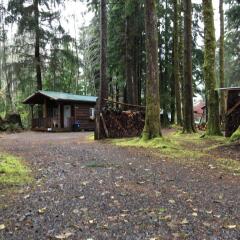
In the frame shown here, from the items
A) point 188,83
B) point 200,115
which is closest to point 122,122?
point 188,83

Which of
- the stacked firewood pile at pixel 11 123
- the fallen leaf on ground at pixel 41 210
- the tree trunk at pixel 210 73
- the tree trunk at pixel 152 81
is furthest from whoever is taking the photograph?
the stacked firewood pile at pixel 11 123

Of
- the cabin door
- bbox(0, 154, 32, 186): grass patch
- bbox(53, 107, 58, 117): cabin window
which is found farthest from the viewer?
bbox(53, 107, 58, 117): cabin window

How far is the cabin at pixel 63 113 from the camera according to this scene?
94.7ft

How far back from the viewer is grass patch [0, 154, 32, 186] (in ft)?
22.4

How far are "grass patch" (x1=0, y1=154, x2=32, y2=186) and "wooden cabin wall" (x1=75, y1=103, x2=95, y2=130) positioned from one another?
21117mm

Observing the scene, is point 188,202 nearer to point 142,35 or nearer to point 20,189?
point 20,189

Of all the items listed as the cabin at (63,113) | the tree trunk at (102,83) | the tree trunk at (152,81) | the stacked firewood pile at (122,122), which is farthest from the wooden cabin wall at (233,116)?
the cabin at (63,113)

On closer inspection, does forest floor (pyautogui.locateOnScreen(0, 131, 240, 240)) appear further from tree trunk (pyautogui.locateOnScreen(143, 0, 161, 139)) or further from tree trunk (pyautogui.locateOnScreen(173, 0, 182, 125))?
tree trunk (pyautogui.locateOnScreen(173, 0, 182, 125))

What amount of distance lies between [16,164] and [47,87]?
30.4 meters

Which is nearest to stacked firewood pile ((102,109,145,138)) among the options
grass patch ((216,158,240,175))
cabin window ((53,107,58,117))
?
grass patch ((216,158,240,175))

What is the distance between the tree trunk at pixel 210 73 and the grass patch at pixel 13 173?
27.2 ft

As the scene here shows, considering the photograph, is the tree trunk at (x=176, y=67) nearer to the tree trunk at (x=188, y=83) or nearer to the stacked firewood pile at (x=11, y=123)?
the tree trunk at (x=188, y=83)

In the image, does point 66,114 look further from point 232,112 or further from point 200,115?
point 200,115

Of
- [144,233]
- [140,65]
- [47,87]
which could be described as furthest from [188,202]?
[47,87]
